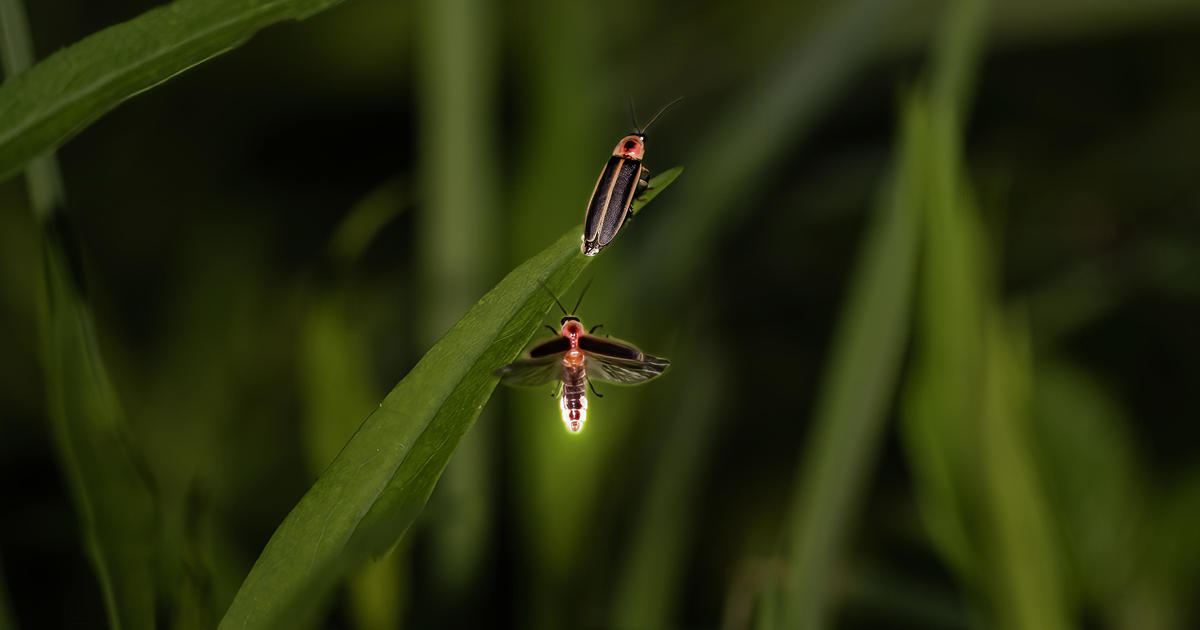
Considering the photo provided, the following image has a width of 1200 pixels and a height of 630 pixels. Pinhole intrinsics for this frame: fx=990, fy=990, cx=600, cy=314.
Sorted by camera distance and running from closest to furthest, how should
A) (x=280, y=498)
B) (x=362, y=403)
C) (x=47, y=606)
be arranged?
(x=362, y=403)
(x=47, y=606)
(x=280, y=498)

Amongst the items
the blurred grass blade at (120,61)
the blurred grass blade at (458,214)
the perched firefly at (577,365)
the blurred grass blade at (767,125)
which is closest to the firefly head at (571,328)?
the perched firefly at (577,365)

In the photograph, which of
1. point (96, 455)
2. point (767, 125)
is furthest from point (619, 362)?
point (767, 125)

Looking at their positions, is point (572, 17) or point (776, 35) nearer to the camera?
point (572, 17)

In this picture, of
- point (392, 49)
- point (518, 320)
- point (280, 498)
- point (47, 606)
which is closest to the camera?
point (518, 320)

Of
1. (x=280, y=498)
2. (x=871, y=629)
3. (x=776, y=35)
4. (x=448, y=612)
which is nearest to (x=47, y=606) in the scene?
(x=280, y=498)

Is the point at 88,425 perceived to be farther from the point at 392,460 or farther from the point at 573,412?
the point at 573,412

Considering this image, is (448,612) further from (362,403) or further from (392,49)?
(392,49)

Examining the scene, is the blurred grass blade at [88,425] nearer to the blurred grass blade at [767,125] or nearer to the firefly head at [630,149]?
the firefly head at [630,149]
